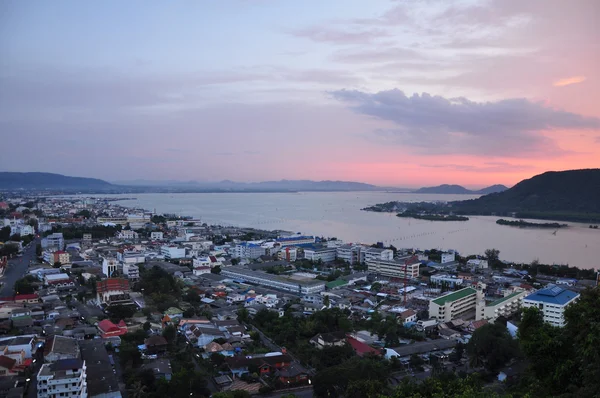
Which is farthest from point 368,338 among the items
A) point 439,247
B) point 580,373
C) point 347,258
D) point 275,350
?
point 439,247

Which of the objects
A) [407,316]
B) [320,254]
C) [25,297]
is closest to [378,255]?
[320,254]

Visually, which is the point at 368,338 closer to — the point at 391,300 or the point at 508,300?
the point at 391,300

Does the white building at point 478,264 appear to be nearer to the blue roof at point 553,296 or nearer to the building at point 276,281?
the blue roof at point 553,296

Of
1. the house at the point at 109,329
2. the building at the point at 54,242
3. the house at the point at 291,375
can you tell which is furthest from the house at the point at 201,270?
the house at the point at 291,375

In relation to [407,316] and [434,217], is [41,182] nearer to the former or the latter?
[434,217]

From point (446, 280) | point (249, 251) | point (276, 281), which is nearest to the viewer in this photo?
point (276, 281)

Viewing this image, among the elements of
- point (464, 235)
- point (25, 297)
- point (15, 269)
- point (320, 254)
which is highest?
point (464, 235)

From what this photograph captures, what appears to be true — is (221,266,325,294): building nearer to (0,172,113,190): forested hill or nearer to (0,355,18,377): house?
(0,355,18,377): house
